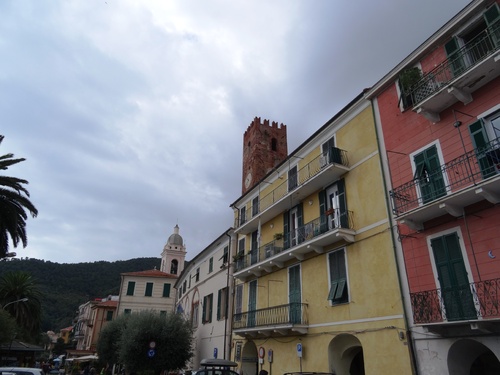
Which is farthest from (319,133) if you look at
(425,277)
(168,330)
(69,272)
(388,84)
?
(69,272)

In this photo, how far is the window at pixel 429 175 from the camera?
38.1 feet

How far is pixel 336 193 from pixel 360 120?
331 cm

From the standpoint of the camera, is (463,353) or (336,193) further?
(336,193)

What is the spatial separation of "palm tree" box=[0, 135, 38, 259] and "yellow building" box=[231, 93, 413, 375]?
45.2ft

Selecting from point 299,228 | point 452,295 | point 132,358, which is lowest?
point 132,358

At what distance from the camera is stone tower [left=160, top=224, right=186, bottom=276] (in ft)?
195

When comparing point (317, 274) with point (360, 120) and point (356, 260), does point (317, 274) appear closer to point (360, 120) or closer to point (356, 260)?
point (356, 260)

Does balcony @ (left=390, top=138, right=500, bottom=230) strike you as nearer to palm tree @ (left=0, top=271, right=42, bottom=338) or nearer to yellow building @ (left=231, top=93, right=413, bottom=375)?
yellow building @ (left=231, top=93, right=413, bottom=375)

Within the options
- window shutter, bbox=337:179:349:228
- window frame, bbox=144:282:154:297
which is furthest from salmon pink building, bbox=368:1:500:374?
window frame, bbox=144:282:154:297

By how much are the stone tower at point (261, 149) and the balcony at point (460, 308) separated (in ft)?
67.7

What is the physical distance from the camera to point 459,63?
39.1ft

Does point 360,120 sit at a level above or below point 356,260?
above

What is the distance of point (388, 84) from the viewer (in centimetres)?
1473

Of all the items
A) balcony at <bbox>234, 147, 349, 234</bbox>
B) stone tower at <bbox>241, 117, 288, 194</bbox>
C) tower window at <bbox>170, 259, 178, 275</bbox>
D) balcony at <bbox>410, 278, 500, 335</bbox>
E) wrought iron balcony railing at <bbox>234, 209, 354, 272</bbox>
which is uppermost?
stone tower at <bbox>241, 117, 288, 194</bbox>
